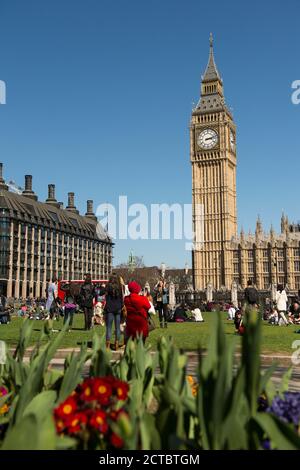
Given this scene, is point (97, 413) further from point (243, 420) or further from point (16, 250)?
point (16, 250)

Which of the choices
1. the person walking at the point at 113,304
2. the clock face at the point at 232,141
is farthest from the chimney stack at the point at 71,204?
the person walking at the point at 113,304

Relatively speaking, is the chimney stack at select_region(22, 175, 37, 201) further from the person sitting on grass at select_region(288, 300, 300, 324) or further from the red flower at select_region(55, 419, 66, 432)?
the red flower at select_region(55, 419, 66, 432)

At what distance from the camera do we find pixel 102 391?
2.56m

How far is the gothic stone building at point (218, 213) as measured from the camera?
256 feet

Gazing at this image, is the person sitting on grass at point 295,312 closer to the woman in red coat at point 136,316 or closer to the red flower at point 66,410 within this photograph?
the woman in red coat at point 136,316

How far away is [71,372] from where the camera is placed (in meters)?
3.14

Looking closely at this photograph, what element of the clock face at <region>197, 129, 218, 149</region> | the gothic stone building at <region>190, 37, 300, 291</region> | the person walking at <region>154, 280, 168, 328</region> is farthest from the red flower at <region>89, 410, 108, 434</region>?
the clock face at <region>197, 129, 218, 149</region>

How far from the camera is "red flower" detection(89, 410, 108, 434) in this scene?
7.65 feet

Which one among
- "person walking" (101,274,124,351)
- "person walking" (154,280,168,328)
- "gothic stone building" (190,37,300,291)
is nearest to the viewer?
"person walking" (101,274,124,351)

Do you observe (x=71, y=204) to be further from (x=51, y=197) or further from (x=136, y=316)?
(x=136, y=316)

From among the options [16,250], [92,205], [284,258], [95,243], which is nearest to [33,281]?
[16,250]

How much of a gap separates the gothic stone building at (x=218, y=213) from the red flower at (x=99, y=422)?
7601cm

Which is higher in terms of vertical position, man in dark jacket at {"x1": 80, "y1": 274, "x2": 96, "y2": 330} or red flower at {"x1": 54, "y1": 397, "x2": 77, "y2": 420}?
man in dark jacket at {"x1": 80, "y1": 274, "x2": 96, "y2": 330}

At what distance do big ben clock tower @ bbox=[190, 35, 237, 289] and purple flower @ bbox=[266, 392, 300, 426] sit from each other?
7835 centimetres
